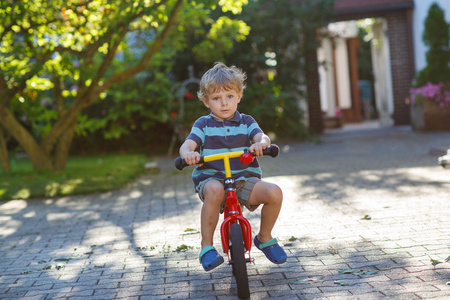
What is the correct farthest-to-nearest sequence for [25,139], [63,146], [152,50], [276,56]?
[276,56] → [63,146] → [25,139] → [152,50]

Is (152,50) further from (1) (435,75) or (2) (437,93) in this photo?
(1) (435,75)

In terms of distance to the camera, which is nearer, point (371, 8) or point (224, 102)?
point (224, 102)

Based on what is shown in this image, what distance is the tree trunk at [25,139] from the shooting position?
32.9ft

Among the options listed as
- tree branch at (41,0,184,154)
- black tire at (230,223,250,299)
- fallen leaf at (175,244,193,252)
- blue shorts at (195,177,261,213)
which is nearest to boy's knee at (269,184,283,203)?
blue shorts at (195,177,261,213)

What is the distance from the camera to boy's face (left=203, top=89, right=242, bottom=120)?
3.61 meters

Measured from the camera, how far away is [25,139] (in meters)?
10.3

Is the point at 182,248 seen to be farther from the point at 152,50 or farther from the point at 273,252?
the point at 152,50

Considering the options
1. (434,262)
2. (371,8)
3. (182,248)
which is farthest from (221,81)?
(371,8)

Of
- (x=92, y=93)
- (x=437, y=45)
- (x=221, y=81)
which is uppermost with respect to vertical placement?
(x=437, y=45)

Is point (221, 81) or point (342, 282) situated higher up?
point (221, 81)

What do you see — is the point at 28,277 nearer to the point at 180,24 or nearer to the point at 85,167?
the point at 85,167

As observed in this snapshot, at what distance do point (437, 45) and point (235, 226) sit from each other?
43.9ft

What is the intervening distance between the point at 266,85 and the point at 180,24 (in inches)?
154

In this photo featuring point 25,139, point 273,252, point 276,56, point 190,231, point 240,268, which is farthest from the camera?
point 276,56
